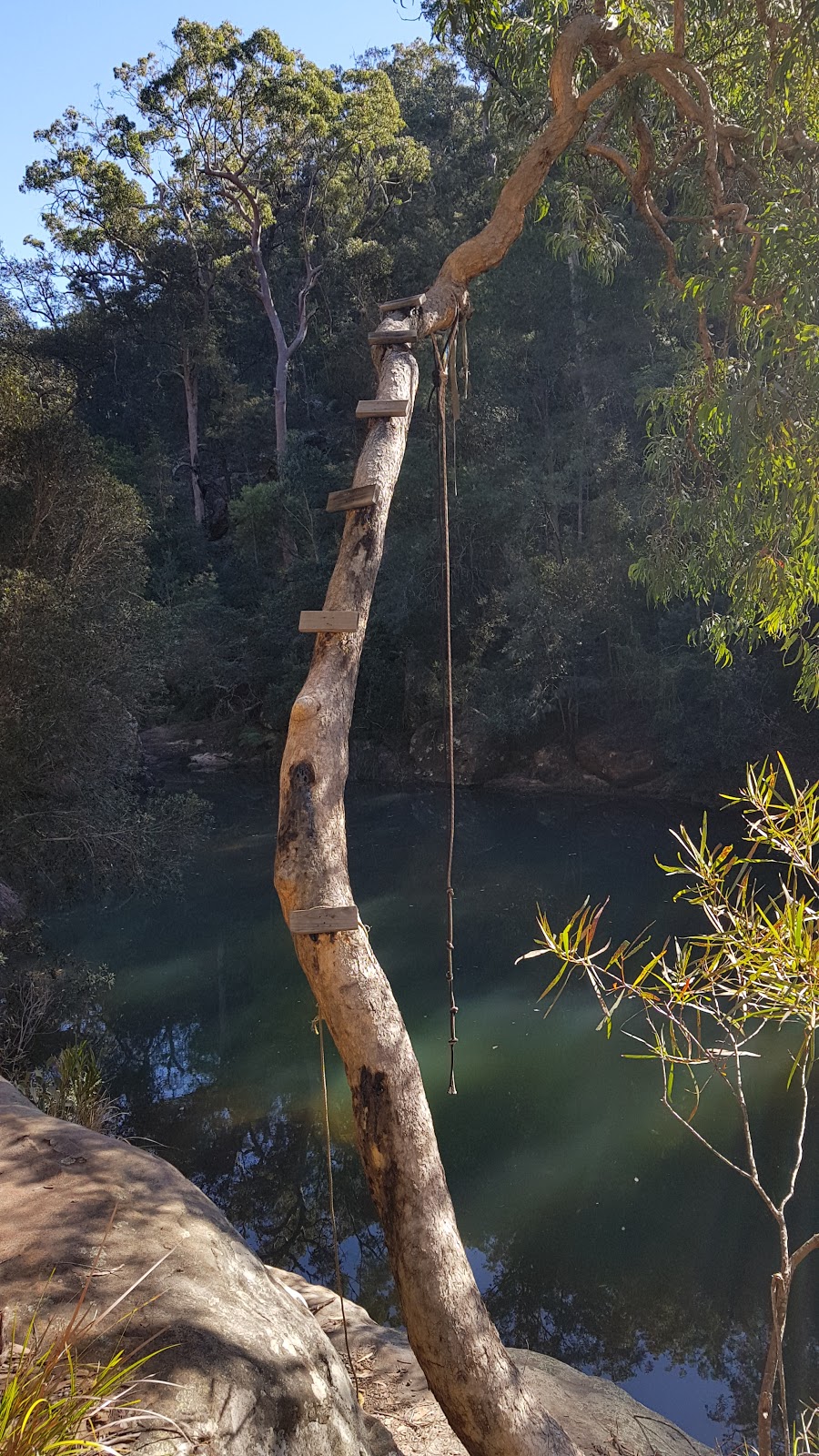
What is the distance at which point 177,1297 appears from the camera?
217 centimetres

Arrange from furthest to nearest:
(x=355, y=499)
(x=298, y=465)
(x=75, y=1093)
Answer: (x=298, y=465) < (x=75, y=1093) < (x=355, y=499)

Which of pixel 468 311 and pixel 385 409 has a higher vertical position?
pixel 468 311

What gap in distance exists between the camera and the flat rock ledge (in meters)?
1.95

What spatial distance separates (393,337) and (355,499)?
0.58 meters

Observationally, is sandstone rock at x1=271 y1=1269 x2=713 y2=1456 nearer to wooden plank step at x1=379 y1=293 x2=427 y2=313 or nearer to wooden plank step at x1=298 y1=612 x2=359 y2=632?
wooden plank step at x1=298 y1=612 x2=359 y2=632

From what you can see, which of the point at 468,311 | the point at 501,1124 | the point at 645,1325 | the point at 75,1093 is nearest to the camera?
the point at 468,311

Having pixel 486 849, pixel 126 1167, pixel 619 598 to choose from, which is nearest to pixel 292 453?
pixel 619 598

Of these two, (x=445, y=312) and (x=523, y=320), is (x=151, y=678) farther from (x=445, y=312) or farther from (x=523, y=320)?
(x=523, y=320)

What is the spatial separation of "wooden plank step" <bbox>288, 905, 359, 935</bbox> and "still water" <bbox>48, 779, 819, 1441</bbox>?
2961 mm

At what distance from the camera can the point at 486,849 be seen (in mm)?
12203

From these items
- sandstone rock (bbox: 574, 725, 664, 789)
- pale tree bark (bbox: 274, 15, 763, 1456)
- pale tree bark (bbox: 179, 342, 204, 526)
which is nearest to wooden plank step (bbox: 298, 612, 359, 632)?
pale tree bark (bbox: 274, 15, 763, 1456)

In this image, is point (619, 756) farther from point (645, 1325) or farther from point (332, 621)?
point (332, 621)

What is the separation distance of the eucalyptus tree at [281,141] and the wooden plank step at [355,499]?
15757mm

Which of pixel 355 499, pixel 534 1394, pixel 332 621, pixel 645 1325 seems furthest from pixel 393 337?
pixel 645 1325
